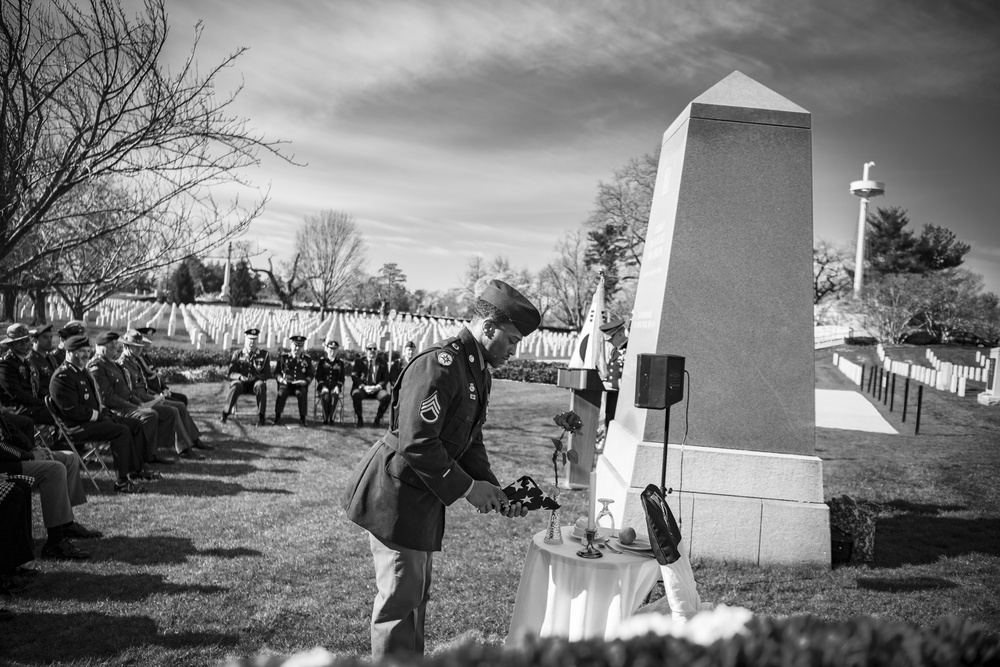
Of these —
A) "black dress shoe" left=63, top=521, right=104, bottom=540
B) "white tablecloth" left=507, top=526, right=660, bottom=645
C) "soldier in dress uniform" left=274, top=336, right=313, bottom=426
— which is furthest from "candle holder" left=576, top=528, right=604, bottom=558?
"soldier in dress uniform" left=274, top=336, right=313, bottom=426

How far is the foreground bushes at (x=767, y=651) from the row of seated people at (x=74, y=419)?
530 centimetres

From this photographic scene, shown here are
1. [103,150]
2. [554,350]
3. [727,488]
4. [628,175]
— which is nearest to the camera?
[103,150]

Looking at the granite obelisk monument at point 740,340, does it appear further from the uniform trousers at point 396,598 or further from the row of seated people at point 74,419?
the row of seated people at point 74,419

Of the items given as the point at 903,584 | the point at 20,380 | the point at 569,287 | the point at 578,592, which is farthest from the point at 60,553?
the point at 569,287

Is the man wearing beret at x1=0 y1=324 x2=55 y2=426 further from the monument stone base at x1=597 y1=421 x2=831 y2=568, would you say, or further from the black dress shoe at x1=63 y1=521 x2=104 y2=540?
the monument stone base at x1=597 y1=421 x2=831 y2=568

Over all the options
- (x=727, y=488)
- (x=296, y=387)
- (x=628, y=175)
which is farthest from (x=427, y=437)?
(x=628, y=175)

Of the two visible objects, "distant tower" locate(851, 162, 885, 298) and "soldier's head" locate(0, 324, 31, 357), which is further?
"distant tower" locate(851, 162, 885, 298)

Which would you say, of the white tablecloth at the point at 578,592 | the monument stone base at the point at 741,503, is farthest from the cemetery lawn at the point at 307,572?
the white tablecloth at the point at 578,592

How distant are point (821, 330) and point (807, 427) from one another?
4538 cm

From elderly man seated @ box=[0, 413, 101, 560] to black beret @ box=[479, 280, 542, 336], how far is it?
435 centimetres

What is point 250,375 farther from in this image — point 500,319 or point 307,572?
point 500,319

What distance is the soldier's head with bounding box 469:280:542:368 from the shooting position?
317 centimetres

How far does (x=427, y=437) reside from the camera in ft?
9.57

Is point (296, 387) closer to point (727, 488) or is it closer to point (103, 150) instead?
point (103, 150)
